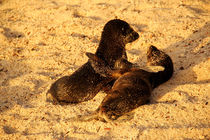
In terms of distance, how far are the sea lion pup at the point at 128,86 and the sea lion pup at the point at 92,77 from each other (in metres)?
0.14

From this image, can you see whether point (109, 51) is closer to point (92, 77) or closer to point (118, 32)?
point (118, 32)

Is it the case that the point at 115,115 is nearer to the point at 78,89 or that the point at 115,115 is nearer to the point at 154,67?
the point at 78,89

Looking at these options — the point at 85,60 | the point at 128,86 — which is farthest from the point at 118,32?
the point at 85,60

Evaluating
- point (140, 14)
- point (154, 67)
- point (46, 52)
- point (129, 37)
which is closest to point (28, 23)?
point (46, 52)

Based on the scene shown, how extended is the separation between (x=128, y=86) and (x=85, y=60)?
5.47 feet

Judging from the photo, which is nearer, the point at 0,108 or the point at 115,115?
the point at 115,115

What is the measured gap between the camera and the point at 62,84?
3994mm

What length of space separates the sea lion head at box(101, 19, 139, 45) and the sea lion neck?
6cm

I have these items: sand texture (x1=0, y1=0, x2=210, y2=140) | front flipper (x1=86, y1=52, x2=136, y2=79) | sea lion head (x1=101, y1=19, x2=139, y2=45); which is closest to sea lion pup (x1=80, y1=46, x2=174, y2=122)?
front flipper (x1=86, y1=52, x2=136, y2=79)

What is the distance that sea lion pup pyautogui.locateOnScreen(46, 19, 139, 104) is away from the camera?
3.99m

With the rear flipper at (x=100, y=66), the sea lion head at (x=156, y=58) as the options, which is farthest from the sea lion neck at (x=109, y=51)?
the sea lion head at (x=156, y=58)

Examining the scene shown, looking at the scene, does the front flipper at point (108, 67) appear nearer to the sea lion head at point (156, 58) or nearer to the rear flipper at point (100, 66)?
the rear flipper at point (100, 66)

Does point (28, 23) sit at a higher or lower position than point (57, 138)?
higher

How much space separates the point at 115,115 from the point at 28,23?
389cm
